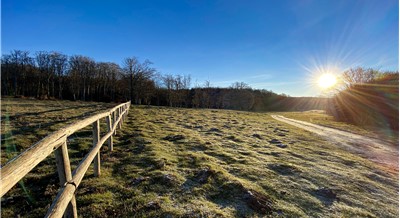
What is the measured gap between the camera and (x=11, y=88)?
4741cm

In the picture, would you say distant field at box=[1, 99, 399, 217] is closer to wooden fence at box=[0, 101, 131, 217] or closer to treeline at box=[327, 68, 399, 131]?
wooden fence at box=[0, 101, 131, 217]

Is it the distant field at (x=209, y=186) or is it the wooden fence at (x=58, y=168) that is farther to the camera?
the distant field at (x=209, y=186)

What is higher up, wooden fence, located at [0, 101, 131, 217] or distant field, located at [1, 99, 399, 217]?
wooden fence, located at [0, 101, 131, 217]

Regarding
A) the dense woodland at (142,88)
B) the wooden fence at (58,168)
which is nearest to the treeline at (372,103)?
the dense woodland at (142,88)

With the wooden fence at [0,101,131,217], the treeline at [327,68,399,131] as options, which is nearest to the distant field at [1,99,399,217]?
the wooden fence at [0,101,131,217]

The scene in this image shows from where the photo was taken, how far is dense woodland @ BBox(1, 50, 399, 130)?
1033 inches

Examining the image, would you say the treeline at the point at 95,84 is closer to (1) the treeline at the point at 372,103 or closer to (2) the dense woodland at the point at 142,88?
(2) the dense woodland at the point at 142,88

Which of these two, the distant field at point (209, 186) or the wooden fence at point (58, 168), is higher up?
the wooden fence at point (58, 168)

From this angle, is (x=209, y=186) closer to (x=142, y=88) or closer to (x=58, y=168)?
(x=58, y=168)

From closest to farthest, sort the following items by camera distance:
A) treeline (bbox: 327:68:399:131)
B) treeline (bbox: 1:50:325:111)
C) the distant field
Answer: the distant field → treeline (bbox: 327:68:399:131) → treeline (bbox: 1:50:325:111)

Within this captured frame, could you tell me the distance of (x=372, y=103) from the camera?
2631 centimetres

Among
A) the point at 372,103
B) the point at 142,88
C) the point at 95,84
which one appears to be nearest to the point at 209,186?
the point at 372,103

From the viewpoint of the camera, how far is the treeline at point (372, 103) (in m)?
24.3

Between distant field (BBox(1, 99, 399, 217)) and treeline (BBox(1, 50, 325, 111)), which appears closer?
distant field (BBox(1, 99, 399, 217))
